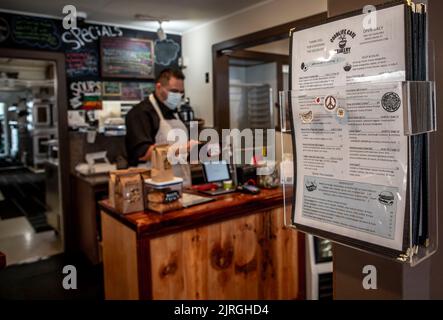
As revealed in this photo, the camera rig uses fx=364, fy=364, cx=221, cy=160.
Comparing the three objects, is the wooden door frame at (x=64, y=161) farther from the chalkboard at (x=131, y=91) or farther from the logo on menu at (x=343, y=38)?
the logo on menu at (x=343, y=38)

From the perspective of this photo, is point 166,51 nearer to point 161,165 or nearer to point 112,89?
point 112,89

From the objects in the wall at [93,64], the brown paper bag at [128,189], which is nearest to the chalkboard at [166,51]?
the wall at [93,64]

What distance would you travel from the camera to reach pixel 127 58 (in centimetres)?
343

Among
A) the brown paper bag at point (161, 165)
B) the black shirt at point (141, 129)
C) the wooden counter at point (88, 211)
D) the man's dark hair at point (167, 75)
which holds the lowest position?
the wooden counter at point (88, 211)

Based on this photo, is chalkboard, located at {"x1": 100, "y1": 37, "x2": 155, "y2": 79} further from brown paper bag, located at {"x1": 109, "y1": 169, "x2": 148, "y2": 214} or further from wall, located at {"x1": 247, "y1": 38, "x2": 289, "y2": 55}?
brown paper bag, located at {"x1": 109, "y1": 169, "x2": 148, "y2": 214}

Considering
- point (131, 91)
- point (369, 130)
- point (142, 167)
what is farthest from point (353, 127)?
point (131, 91)

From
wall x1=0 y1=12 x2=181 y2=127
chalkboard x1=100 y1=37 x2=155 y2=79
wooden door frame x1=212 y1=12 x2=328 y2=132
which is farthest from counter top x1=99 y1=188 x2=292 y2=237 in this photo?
chalkboard x1=100 y1=37 x2=155 y2=79

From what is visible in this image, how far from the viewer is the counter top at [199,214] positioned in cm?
157

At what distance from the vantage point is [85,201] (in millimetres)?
3090

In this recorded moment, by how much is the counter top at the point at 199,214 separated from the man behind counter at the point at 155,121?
0.47 m

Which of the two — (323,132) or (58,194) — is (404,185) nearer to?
(323,132)

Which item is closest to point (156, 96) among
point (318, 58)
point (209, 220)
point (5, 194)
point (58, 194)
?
point (209, 220)

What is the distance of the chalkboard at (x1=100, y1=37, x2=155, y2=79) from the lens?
326 centimetres

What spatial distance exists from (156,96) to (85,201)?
4.20 ft
